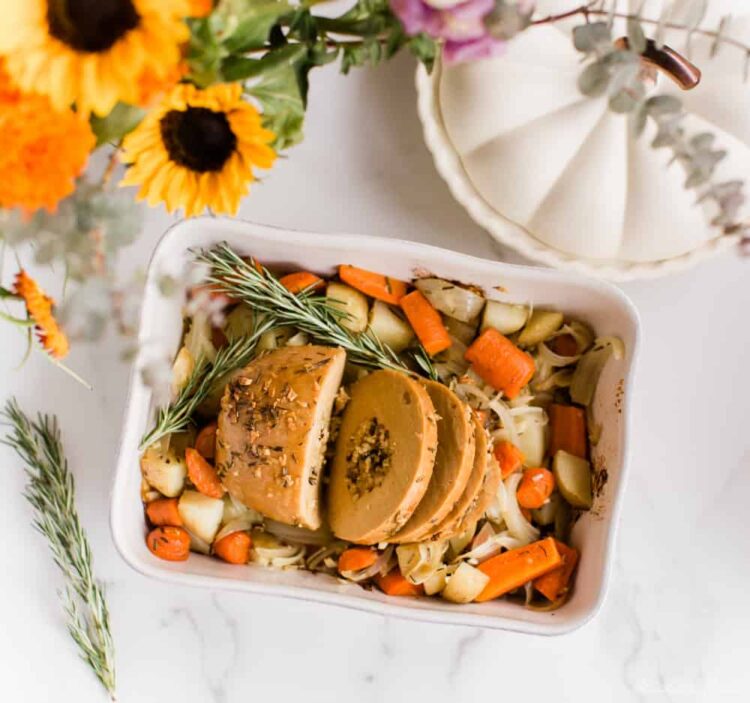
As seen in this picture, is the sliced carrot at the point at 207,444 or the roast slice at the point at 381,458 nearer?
the roast slice at the point at 381,458

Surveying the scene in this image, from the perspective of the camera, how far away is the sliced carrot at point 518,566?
1.14 meters

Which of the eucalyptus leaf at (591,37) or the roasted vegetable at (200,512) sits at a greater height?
the eucalyptus leaf at (591,37)

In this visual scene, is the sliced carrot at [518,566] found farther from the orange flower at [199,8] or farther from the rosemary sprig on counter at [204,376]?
the orange flower at [199,8]

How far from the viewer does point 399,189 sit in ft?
4.02

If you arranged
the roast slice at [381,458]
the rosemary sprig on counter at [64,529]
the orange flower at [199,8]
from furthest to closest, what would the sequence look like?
the rosemary sprig on counter at [64,529], the roast slice at [381,458], the orange flower at [199,8]

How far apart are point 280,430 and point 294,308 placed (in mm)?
157

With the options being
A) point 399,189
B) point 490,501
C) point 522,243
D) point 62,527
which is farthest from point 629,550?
point 62,527

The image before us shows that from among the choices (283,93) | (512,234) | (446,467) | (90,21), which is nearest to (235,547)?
(446,467)

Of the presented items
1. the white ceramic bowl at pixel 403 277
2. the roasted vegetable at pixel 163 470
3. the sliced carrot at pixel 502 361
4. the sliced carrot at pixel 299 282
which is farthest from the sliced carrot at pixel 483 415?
the roasted vegetable at pixel 163 470

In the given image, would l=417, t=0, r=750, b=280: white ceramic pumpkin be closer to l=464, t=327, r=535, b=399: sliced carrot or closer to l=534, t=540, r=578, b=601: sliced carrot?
l=464, t=327, r=535, b=399: sliced carrot

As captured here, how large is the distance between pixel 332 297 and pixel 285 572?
1.14 ft

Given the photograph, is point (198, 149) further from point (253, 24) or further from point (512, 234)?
point (512, 234)

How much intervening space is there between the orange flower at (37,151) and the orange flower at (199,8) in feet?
0.34

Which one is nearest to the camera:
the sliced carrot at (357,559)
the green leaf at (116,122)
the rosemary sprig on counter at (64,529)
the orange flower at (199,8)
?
the orange flower at (199,8)
